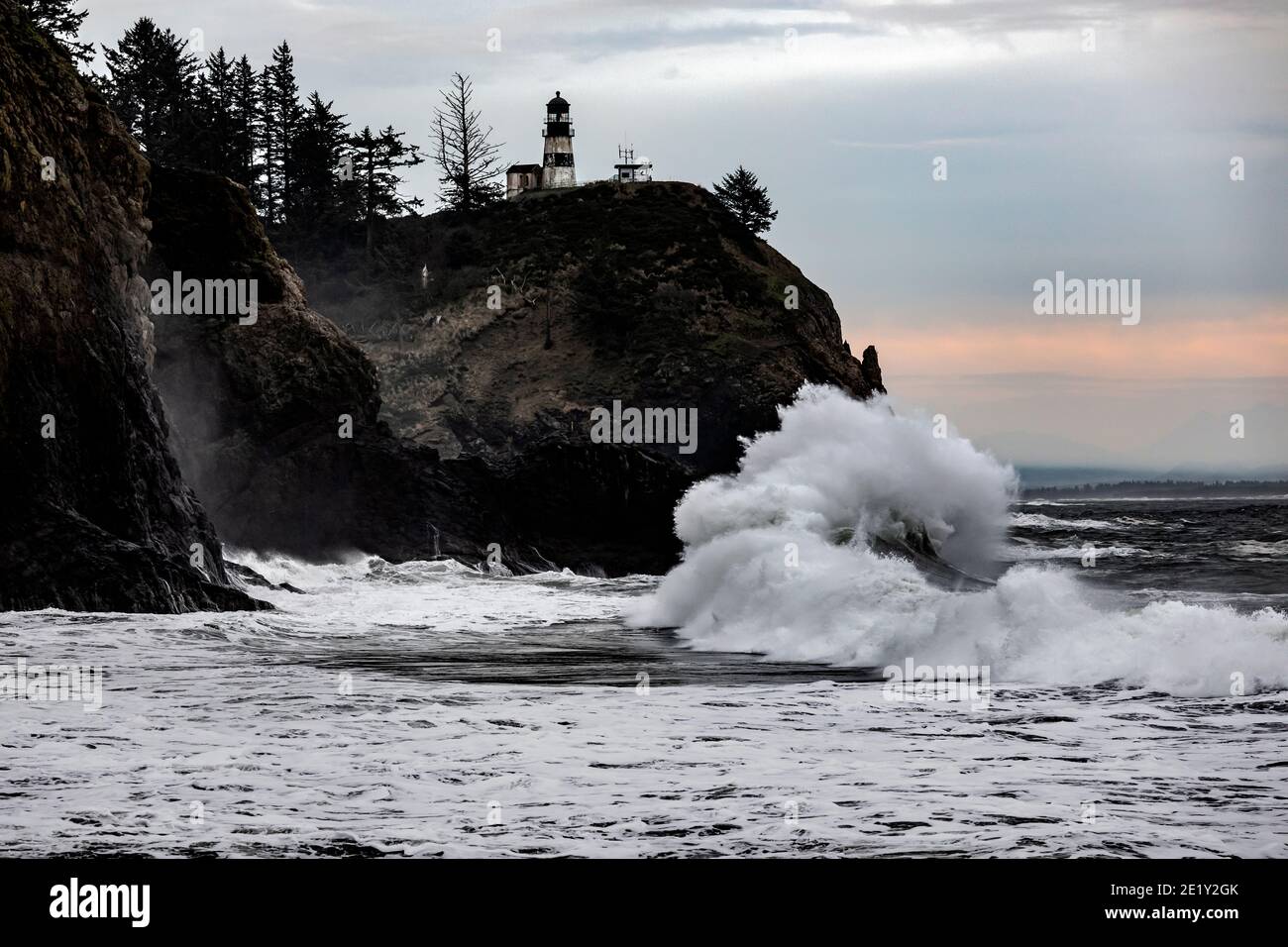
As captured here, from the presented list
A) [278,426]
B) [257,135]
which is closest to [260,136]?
[257,135]

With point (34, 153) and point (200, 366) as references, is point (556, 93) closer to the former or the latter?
point (200, 366)

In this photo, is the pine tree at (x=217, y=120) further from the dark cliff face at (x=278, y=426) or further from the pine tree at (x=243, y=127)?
the dark cliff face at (x=278, y=426)

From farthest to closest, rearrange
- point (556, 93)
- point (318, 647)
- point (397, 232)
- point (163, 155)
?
point (556, 93)
point (397, 232)
point (163, 155)
point (318, 647)

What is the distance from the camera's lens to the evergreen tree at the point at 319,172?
67188 mm

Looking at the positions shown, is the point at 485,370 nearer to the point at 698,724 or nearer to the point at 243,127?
the point at 243,127

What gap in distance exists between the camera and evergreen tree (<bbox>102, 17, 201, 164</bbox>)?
193ft

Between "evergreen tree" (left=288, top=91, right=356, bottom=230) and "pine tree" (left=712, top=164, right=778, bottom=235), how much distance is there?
21.2 meters

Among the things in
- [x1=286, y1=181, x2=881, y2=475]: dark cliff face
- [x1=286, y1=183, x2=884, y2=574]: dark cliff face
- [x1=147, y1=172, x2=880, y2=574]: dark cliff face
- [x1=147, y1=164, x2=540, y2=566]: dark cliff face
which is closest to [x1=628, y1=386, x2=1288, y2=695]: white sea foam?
[x1=147, y1=172, x2=880, y2=574]: dark cliff face

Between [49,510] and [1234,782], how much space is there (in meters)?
14.8

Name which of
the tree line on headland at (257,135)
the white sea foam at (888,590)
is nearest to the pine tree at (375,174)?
the tree line on headland at (257,135)

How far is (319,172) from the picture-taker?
67.7 metres

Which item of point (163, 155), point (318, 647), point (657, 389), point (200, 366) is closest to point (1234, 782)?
point (318, 647)

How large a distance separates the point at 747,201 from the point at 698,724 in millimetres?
71337
